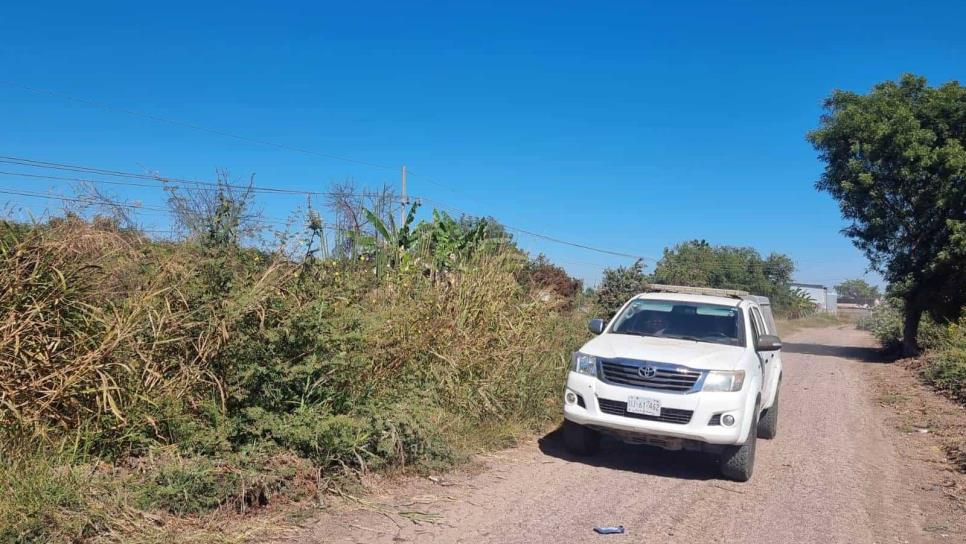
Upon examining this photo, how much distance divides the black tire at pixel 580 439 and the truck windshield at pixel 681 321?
1352mm

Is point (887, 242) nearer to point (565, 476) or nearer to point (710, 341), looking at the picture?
point (710, 341)

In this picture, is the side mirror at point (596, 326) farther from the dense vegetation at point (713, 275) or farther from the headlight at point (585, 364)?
the dense vegetation at point (713, 275)

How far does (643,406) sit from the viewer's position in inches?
273

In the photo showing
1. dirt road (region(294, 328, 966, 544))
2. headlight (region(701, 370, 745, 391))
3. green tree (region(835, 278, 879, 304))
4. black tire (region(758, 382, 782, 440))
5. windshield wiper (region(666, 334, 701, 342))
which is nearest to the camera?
dirt road (region(294, 328, 966, 544))

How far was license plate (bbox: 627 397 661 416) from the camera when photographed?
689 cm

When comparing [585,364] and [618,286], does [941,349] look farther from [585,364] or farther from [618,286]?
[585,364]

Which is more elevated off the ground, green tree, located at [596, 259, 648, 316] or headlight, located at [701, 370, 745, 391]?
green tree, located at [596, 259, 648, 316]

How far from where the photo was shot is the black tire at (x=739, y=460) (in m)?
6.93

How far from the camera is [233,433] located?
5.75 meters

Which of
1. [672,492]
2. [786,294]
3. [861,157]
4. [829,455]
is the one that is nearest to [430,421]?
[672,492]

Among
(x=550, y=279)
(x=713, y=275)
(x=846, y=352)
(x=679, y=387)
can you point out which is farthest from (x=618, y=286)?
(x=713, y=275)

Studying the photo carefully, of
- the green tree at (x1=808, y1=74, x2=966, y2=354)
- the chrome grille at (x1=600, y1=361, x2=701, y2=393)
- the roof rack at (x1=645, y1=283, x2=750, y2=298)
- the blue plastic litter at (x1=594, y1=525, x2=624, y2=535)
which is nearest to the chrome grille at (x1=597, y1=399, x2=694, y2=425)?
the chrome grille at (x1=600, y1=361, x2=701, y2=393)

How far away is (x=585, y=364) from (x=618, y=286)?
8.39 meters

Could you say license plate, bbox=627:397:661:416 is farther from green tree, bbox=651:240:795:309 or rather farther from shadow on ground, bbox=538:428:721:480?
green tree, bbox=651:240:795:309
